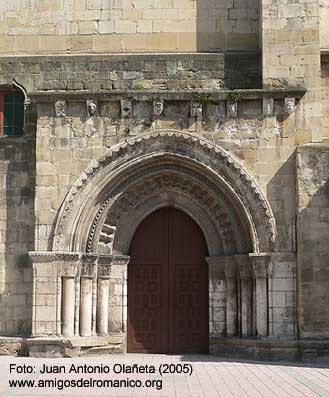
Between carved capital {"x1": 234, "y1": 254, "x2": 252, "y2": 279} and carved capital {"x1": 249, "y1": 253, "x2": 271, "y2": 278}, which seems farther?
carved capital {"x1": 234, "y1": 254, "x2": 252, "y2": 279}

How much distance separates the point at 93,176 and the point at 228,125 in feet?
9.51

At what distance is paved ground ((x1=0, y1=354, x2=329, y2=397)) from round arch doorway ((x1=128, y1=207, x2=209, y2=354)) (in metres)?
0.93

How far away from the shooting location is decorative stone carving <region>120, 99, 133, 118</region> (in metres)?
14.9

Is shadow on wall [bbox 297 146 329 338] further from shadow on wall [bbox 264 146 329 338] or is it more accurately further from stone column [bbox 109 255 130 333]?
stone column [bbox 109 255 130 333]

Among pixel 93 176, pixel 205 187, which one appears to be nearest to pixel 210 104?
pixel 205 187

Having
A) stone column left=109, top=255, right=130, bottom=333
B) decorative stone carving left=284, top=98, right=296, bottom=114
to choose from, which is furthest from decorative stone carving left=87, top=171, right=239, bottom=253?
decorative stone carving left=284, top=98, right=296, bottom=114

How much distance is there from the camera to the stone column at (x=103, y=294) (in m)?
15.0

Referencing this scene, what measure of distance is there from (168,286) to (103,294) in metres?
1.40

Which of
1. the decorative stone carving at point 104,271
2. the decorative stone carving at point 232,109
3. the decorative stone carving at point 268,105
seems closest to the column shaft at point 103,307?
the decorative stone carving at point 104,271

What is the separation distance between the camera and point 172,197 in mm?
15531

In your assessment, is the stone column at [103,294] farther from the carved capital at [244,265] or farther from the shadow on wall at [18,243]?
the carved capital at [244,265]

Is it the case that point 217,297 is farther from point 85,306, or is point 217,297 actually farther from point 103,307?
point 85,306

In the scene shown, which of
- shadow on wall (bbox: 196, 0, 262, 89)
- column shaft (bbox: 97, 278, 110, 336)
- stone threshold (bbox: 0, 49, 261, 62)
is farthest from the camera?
shadow on wall (bbox: 196, 0, 262, 89)

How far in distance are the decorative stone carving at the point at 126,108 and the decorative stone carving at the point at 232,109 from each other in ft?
6.48
